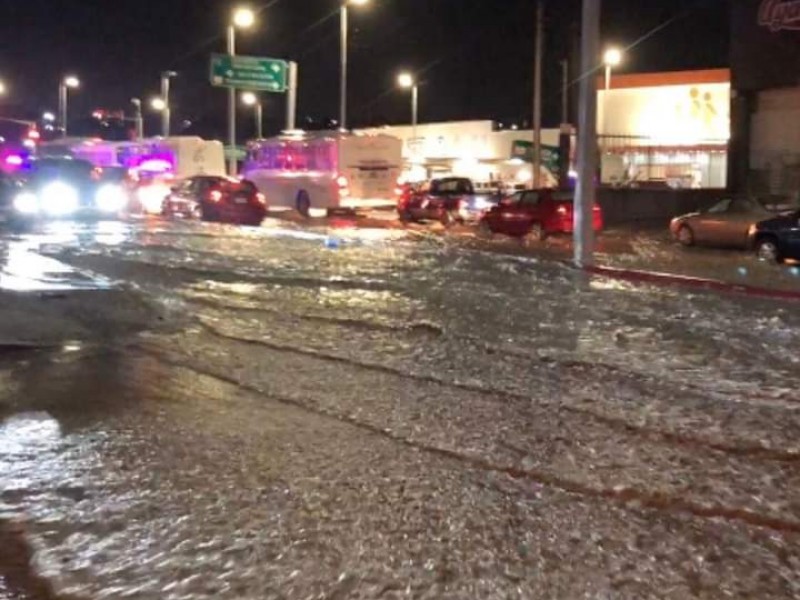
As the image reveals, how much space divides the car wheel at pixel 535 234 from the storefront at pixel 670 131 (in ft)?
52.2

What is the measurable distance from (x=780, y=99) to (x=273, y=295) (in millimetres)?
23552

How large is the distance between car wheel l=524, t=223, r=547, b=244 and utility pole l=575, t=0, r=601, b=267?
23.3ft

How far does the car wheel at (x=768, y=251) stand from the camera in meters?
23.9

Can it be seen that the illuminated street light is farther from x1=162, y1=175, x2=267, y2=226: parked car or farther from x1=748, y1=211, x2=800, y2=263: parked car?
x1=748, y1=211, x2=800, y2=263: parked car

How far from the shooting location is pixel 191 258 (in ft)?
73.2

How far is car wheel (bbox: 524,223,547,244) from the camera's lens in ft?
97.2

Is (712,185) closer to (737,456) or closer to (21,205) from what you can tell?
(21,205)

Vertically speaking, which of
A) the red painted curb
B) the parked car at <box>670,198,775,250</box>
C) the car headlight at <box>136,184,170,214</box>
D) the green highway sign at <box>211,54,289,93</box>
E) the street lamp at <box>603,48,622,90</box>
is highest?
the street lamp at <box>603,48,622,90</box>

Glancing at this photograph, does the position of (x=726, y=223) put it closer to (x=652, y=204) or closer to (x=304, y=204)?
(x=652, y=204)

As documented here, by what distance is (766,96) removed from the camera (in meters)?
35.8

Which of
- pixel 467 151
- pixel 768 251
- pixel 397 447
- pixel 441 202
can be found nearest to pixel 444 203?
pixel 441 202

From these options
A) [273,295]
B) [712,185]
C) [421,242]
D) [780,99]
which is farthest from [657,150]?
[273,295]

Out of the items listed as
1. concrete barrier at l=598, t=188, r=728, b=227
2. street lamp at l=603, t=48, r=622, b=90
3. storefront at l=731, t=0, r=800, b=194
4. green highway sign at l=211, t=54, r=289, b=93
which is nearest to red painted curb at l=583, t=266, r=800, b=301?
concrete barrier at l=598, t=188, r=728, b=227

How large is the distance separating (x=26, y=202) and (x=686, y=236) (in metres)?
20.4
